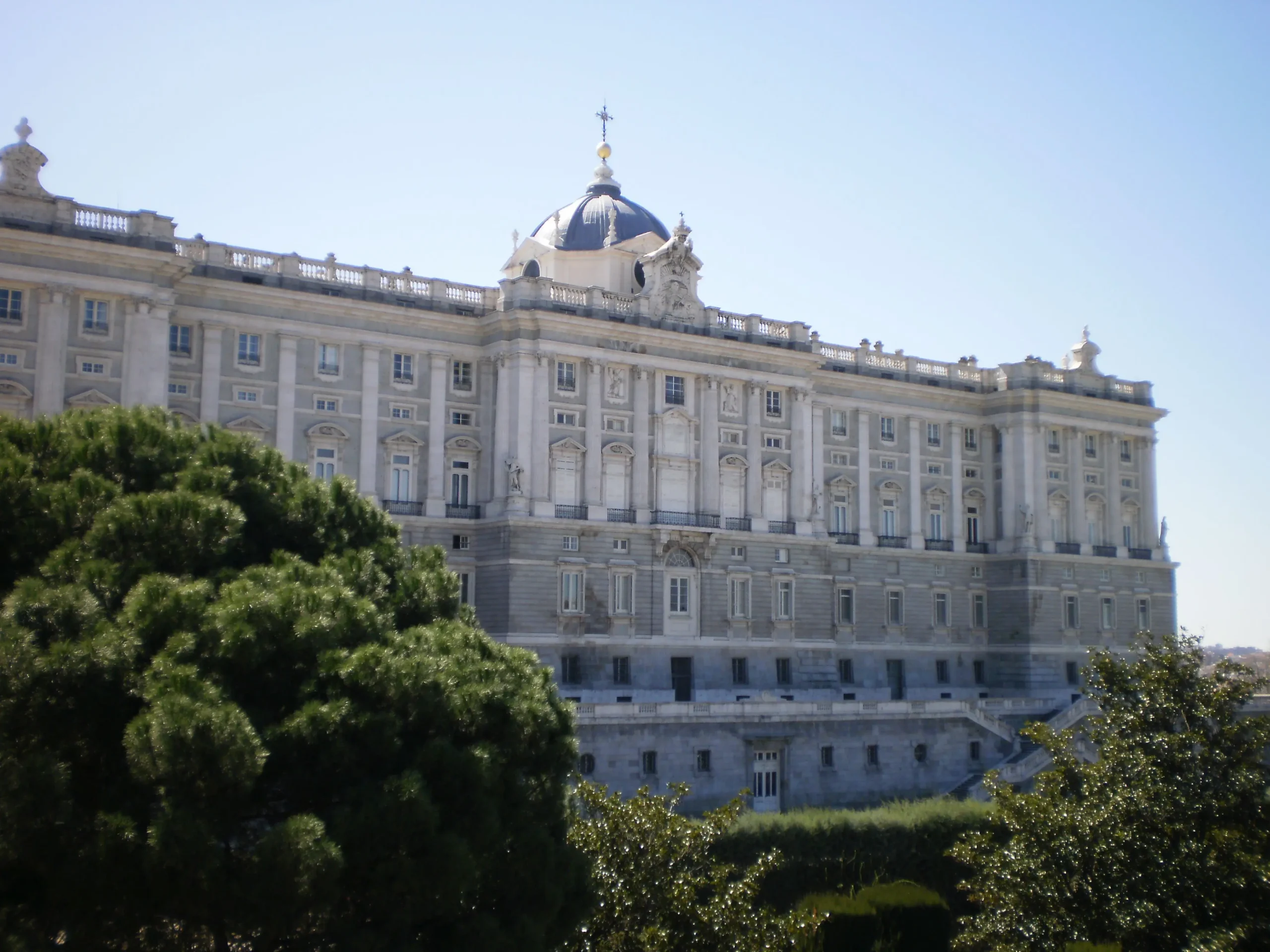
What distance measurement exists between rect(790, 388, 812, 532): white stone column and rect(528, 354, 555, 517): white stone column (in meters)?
12.0

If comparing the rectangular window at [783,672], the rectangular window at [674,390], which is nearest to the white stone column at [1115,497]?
the rectangular window at [783,672]

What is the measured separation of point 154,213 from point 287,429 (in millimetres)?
9094

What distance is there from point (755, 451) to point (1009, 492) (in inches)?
659

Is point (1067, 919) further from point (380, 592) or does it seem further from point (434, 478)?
point (434, 478)

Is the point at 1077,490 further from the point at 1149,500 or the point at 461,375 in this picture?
the point at 461,375

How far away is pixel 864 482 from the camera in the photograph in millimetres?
66375

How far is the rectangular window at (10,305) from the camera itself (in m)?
46.2

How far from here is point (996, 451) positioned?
71.5 m

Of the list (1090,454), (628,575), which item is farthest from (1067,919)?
(1090,454)

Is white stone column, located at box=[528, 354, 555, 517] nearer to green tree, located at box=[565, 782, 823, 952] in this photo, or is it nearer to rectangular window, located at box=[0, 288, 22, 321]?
rectangular window, located at box=[0, 288, 22, 321]

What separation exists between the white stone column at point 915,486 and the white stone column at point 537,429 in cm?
2079

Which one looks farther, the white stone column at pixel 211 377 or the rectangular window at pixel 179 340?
the white stone column at pixel 211 377

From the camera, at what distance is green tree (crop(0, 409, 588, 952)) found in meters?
17.8

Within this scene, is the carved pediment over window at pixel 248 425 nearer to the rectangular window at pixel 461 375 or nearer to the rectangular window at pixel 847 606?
the rectangular window at pixel 461 375
